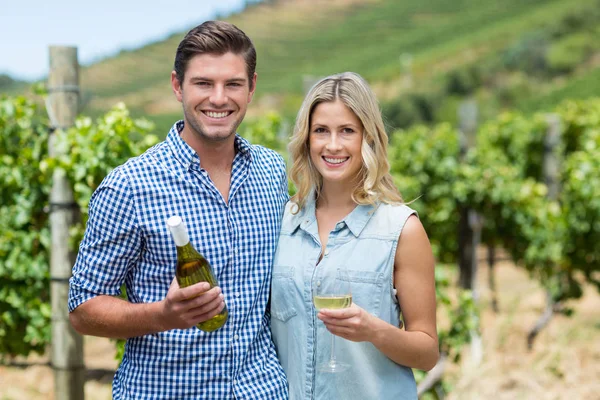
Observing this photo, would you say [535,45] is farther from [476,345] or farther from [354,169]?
[354,169]

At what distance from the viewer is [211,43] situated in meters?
1.95

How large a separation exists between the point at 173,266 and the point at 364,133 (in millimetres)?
685

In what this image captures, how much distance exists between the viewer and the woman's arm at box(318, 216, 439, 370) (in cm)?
194

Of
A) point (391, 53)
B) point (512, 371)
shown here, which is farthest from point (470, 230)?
point (391, 53)

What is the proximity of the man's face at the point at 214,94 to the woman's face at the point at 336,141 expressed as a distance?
247mm

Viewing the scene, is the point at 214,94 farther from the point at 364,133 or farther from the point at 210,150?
the point at 364,133

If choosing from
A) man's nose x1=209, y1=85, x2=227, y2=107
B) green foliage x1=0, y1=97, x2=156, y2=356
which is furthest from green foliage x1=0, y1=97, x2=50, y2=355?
man's nose x1=209, y1=85, x2=227, y2=107

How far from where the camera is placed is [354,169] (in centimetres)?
213

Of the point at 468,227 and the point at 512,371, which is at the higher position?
the point at 468,227

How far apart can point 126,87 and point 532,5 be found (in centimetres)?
2879

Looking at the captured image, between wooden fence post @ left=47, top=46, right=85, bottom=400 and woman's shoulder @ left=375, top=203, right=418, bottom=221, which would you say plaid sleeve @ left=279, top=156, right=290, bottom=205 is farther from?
wooden fence post @ left=47, top=46, right=85, bottom=400

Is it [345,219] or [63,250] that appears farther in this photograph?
[63,250]

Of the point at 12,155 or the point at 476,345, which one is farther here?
the point at 476,345

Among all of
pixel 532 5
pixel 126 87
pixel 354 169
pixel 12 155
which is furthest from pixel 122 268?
pixel 532 5
